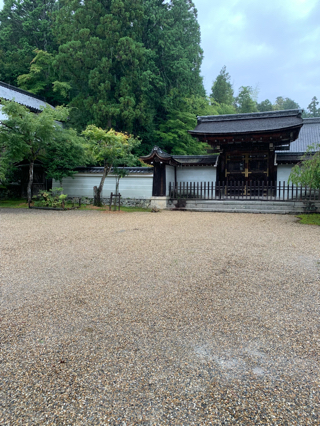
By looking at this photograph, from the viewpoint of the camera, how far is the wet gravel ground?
4.91ft

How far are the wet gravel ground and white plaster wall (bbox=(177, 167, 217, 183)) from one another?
10600 mm

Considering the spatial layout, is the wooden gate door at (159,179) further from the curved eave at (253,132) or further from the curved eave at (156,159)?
the curved eave at (253,132)

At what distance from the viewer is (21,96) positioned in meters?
19.7

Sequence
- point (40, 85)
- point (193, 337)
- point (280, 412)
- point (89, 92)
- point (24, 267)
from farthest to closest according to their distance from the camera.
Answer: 1. point (40, 85)
2. point (89, 92)
3. point (24, 267)
4. point (193, 337)
5. point (280, 412)

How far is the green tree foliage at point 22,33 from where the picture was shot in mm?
22984

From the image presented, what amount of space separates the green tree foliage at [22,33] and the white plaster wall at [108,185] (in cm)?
1421

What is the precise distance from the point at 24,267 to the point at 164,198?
9.69m

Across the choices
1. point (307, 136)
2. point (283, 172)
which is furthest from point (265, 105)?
point (283, 172)

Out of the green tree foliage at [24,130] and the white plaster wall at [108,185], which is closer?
the green tree foliage at [24,130]

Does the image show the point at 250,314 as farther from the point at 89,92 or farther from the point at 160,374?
the point at 89,92

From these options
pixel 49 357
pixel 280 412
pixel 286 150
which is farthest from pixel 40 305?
pixel 286 150

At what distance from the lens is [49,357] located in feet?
6.28

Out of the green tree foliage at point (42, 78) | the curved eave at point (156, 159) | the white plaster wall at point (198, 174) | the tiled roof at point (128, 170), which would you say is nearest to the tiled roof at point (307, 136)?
the white plaster wall at point (198, 174)

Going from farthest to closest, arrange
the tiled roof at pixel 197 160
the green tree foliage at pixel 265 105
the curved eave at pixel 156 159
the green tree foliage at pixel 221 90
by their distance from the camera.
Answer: the green tree foliage at pixel 265 105
the green tree foliage at pixel 221 90
the tiled roof at pixel 197 160
the curved eave at pixel 156 159
